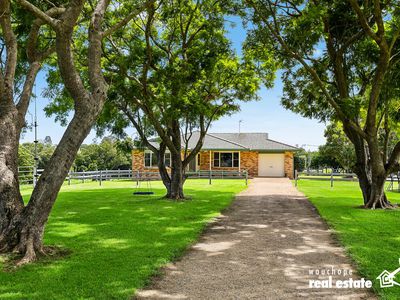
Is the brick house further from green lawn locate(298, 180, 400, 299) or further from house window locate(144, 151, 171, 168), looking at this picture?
green lawn locate(298, 180, 400, 299)

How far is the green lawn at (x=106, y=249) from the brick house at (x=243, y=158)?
2397 centimetres

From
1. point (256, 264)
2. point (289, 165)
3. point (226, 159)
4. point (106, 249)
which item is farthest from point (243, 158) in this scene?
point (256, 264)

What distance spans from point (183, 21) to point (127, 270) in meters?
12.7

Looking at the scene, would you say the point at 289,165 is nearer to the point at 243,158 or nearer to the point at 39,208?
the point at 243,158

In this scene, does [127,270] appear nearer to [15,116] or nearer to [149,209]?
[15,116]

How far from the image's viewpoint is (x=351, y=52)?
50.3 ft

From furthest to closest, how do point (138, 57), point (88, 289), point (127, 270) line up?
1. point (138, 57)
2. point (127, 270)
3. point (88, 289)

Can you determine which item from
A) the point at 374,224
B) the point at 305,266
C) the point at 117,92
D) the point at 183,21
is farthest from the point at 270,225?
the point at 183,21

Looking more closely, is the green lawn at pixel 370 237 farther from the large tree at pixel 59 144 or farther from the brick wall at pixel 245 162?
the brick wall at pixel 245 162

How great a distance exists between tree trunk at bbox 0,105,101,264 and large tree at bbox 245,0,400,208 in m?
8.13

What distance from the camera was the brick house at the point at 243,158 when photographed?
3681 centimetres

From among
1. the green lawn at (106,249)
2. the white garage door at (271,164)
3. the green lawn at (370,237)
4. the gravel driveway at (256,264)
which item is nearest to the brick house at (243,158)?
the white garage door at (271,164)

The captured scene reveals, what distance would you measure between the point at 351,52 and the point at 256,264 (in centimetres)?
1165

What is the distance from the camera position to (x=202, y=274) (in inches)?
229
